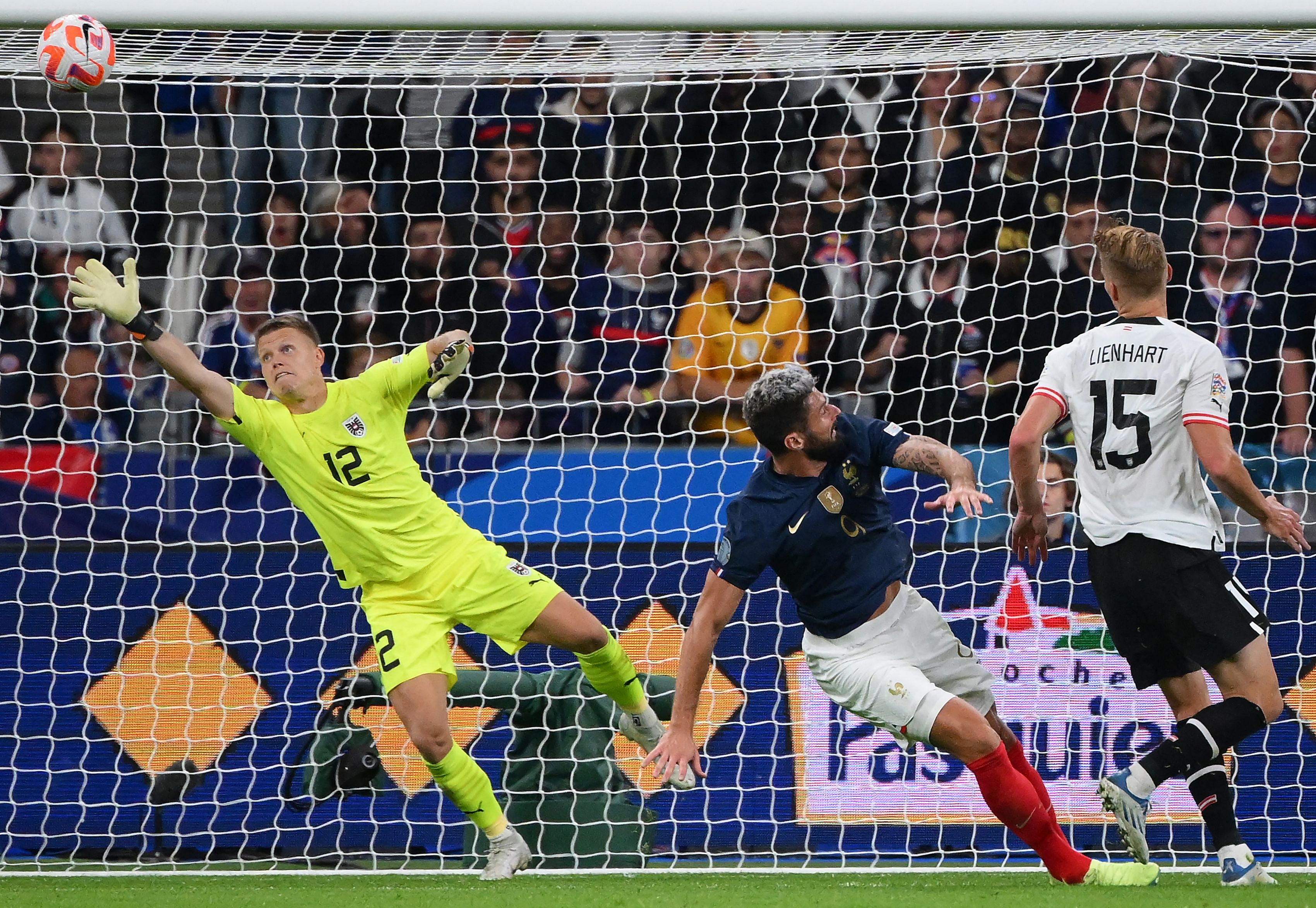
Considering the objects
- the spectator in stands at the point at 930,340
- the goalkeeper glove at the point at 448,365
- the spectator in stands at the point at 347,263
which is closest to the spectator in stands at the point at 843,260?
the spectator in stands at the point at 930,340

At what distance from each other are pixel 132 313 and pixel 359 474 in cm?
95

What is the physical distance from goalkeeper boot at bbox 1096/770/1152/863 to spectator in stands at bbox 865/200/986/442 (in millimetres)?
2920

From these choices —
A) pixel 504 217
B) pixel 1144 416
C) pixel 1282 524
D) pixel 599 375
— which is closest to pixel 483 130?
pixel 504 217

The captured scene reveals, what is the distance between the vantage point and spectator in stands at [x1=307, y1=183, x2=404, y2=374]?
300 inches

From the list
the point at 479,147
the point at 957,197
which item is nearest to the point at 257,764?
the point at 479,147

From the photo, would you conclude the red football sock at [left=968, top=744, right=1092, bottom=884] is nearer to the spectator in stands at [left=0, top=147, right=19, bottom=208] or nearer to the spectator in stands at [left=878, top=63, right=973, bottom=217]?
the spectator in stands at [left=878, top=63, right=973, bottom=217]

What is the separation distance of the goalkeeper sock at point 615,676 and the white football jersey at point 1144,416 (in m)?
1.74

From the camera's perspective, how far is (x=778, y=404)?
14.2ft

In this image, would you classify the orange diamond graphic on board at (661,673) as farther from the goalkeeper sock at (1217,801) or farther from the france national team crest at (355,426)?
the goalkeeper sock at (1217,801)

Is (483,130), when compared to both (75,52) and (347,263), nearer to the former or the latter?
(347,263)

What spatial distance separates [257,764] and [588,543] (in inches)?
66.2

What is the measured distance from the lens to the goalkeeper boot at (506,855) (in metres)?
4.94

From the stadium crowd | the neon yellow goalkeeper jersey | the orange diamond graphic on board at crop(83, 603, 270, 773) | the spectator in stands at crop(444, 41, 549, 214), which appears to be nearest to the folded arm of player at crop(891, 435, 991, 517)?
the neon yellow goalkeeper jersey

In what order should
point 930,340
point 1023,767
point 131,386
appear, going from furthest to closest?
point 131,386
point 930,340
point 1023,767
